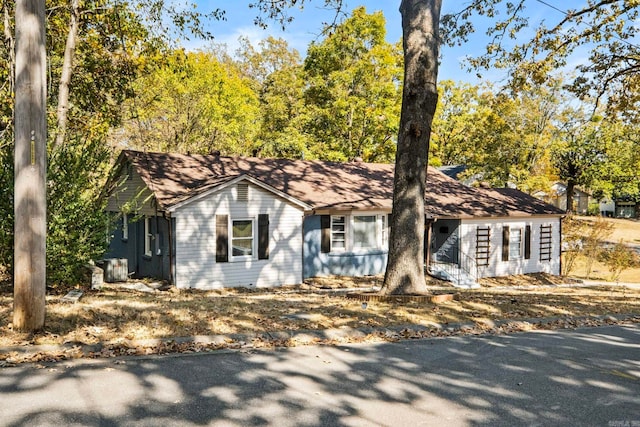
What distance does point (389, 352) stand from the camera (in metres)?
7.25

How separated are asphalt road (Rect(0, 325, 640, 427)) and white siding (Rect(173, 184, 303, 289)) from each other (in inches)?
408

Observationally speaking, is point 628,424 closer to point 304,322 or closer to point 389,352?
point 389,352

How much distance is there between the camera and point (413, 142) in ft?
37.3

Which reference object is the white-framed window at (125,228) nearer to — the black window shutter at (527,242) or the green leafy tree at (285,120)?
the green leafy tree at (285,120)

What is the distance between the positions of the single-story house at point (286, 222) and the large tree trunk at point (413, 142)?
7.49 metres

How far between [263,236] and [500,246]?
12446mm

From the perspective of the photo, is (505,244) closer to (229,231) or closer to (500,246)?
(500,246)

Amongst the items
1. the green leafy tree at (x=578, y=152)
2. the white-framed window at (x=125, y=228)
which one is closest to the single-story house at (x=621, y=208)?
the green leafy tree at (x=578, y=152)

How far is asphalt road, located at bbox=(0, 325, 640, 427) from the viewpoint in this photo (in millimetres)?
4801

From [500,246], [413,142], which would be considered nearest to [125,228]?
[413,142]

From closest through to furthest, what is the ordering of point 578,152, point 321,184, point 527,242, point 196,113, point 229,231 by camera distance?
point 229,231
point 321,184
point 527,242
point 196,113
point 578,152

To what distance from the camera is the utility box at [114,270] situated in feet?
54.1

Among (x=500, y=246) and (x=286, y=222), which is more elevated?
(x=286, y=222)

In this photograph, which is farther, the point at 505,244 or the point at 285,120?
the point at 285,120
